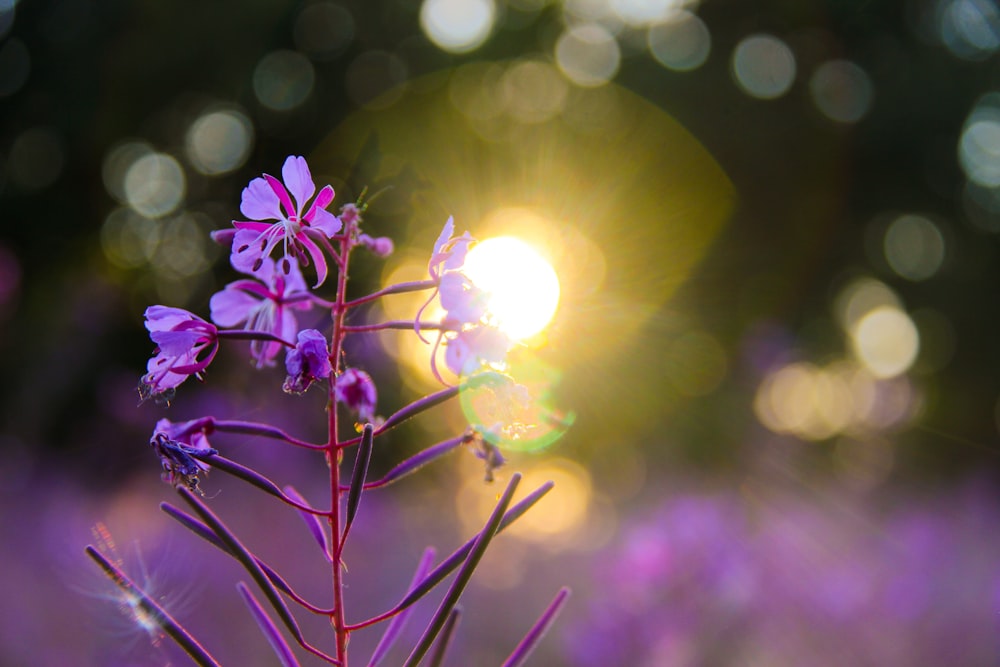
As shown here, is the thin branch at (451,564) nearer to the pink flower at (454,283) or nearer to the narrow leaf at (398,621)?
the narrow leaf at (398,621)

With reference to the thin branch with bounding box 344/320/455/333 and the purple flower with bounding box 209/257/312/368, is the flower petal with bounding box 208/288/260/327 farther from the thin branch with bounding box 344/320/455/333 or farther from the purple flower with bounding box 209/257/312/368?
the thin branch with bounding box 344/320/455/333

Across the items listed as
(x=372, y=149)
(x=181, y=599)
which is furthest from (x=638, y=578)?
(x=372, y=149)

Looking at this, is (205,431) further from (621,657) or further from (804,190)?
(804,190)

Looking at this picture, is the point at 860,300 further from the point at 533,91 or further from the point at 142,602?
the point at 142,602

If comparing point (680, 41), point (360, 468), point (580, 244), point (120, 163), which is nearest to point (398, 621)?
point (360, 468)

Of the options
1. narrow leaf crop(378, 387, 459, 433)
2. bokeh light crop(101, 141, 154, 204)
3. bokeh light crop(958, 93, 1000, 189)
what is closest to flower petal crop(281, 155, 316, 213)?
narrow leaf crop(378, 387, 459, 433)

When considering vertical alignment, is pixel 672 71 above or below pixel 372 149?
above

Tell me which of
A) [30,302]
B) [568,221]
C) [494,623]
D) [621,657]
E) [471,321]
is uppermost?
[568,221]

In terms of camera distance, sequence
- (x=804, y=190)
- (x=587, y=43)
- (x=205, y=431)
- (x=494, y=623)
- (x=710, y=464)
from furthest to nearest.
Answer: (x=587, y=43), (x=804, y=190), (x=710, y=464), (x=494, y=623), (x=205, y=431)
